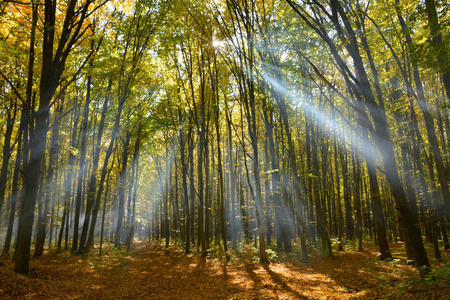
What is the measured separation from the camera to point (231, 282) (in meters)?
7.82

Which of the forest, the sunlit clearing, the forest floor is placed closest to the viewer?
the forest floor

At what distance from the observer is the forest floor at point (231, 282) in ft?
18.0

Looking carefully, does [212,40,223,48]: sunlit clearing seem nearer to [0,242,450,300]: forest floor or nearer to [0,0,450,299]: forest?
[0,0,450,299]: forest

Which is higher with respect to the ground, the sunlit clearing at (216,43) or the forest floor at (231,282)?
the sunlit clearing at (216,43)

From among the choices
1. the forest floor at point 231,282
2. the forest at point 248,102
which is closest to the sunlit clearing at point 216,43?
the forest at point 248,102

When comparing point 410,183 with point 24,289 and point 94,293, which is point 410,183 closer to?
point 94,293

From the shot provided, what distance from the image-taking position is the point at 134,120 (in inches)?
647

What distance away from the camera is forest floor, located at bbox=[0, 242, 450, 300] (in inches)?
216

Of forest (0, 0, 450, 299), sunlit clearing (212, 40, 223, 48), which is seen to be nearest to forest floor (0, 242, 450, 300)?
forest (0, 0, 450, 299)

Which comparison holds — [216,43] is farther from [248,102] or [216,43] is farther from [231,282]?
[231,282]

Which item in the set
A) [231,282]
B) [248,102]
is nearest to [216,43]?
[248,102]

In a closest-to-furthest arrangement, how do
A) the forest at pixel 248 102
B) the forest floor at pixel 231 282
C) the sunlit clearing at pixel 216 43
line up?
the forest floor at pixel 231 282 → the forest at pixel 248 102 → the sunlit clearing at pixel 216 43

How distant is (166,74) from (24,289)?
491 inches

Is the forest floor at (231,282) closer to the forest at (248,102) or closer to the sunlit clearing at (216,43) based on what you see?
the forest at (248,102)
